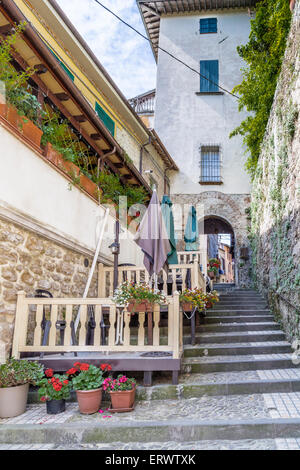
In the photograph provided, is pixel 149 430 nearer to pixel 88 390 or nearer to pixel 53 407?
pixel 88 390

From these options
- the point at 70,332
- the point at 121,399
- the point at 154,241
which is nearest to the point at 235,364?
the point at 121,399

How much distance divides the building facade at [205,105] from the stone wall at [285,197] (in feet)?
17.1

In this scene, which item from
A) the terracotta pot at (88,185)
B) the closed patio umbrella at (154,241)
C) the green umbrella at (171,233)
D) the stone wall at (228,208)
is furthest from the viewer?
the stone wall at (228,208)

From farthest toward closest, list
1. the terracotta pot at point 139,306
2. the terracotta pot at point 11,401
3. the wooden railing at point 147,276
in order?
the wooden railing at point 147,276 < the terracotta pot at point 139,306 < the terracotta pot at point 11,401

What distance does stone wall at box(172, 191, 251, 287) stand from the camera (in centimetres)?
1341

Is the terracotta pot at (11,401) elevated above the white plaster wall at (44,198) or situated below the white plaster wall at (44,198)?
below

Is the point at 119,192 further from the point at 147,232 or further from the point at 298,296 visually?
the point at 298,296

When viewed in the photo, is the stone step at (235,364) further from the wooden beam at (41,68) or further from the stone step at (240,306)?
the wooden beam at (41,68)

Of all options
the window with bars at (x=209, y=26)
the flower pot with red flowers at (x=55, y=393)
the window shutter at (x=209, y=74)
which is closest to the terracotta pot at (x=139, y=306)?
the flower pot with red flowers at (x=55, y=393)

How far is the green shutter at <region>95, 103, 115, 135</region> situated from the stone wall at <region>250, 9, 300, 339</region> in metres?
4.21

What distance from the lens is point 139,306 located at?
4.51 m

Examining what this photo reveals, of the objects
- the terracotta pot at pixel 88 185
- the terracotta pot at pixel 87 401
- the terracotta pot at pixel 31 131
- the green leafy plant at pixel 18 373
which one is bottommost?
the terracotta pot at pixel 87 401

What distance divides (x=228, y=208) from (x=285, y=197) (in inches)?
296

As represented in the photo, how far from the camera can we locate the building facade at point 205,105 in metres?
14.0
